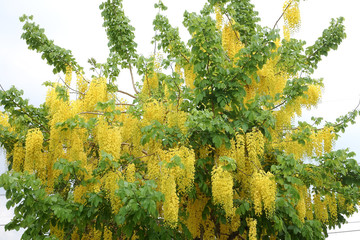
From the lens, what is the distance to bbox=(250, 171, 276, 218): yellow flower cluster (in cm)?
314

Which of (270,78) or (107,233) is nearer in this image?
→ (107,233)

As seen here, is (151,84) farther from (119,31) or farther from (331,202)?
(331,202)

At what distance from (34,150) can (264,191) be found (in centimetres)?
239

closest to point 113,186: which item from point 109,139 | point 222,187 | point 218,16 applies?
point 109,139

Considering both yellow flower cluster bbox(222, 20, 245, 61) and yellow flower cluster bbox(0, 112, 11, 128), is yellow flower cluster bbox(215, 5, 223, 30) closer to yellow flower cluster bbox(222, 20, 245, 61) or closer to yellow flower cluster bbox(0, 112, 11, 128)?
yellow flower cluster bbox(222, 20, 245, 61)

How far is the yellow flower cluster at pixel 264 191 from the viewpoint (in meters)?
3.14

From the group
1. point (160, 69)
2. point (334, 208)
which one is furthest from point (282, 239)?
point (160, 69)

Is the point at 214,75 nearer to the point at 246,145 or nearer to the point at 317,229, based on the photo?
the point at 246,145

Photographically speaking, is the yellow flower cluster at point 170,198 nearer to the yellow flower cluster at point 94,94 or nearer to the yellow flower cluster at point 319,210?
the yellow flower cluster at point 94,94

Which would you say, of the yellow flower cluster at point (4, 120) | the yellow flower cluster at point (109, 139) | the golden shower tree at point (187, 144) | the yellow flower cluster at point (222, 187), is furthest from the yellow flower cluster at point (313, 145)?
the yellow flower cluster at point (4, 120)

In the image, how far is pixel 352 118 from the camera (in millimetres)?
4379

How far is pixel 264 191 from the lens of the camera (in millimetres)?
3148

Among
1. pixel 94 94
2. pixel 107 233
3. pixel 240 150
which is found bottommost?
pixel 107 233

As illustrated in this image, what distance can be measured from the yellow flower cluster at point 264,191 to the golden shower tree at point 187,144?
11mm
